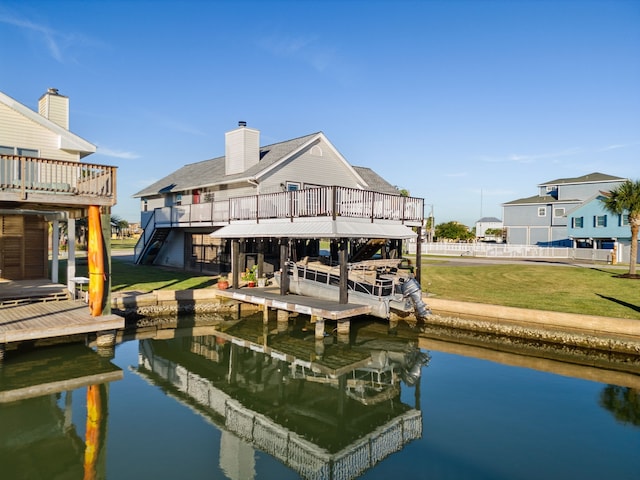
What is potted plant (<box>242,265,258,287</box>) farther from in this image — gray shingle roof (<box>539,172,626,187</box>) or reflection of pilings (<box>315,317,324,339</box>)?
gray shingle roof (<box>539,172,626,187</box>)

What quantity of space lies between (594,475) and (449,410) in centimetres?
361

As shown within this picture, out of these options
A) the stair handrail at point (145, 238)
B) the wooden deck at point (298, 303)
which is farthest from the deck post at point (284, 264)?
the stair handrail at point (145, 238)

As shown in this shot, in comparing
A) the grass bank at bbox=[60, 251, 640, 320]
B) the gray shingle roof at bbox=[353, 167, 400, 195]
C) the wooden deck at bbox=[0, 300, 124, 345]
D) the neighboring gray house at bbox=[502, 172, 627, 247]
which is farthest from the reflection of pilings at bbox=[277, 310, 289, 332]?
the neighboring gray house at bbox=[502, 172, 627, 247]

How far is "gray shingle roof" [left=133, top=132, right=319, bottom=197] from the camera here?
89.7 ft

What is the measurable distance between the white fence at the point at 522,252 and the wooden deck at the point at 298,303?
3070 centimetres

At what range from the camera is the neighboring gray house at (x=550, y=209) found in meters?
51.4

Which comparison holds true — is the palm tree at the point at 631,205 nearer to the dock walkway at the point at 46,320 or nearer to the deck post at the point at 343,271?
the deck post at the point at 343,271

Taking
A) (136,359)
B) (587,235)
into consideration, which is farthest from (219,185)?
(587,235)

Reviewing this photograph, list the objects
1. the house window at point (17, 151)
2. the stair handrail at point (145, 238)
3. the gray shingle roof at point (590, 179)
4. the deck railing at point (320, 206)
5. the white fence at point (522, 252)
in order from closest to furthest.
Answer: the deck railing at point (320, 206) → the house window at point (17, 151) → the stair handrail at point (145, 238) → the white fence at point (522, 252) → the gray shingle roof at point (590, 179)

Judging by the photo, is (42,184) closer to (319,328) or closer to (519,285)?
(319,328)

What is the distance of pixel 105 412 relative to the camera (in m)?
10.9

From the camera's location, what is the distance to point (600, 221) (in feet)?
145

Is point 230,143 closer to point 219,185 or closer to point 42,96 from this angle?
point 219,185

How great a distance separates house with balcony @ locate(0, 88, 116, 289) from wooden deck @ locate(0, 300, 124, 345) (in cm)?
244
